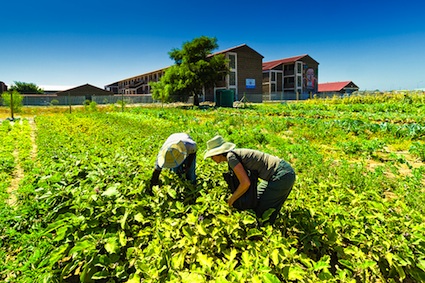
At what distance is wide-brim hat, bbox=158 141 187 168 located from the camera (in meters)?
3.19

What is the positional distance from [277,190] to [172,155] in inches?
48.8

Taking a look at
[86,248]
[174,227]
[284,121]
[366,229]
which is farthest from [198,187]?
[284,121]

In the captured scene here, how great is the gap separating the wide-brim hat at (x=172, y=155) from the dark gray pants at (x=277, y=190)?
3.40 feet

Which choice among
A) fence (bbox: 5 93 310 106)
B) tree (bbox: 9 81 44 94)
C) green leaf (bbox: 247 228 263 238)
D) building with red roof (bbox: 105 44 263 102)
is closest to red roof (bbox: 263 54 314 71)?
fence (bbox: 5 93 310 106)

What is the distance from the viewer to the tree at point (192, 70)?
99.3 ft

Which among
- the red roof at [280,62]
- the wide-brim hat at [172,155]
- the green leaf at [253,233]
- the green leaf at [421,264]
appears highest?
the red roof at [280,62]

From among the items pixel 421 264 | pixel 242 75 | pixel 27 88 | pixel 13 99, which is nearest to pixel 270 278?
pixel 421 264

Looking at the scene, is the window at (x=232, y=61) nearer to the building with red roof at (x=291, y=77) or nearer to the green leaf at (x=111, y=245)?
the building with red roof at (x=291, y=77)

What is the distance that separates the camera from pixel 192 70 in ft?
101

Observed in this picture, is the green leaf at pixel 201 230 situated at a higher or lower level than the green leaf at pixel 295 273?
higher

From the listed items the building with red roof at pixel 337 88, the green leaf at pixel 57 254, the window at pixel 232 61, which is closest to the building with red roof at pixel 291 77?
the building with red roof at pixel 337 88

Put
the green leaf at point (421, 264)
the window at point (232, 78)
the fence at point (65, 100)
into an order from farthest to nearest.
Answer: the window at point (232, 78) → the fence at point (65, 100) → the green leaf at point (421, 264)

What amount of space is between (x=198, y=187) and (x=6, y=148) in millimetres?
7623

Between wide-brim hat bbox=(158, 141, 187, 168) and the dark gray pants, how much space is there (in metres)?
1.04
